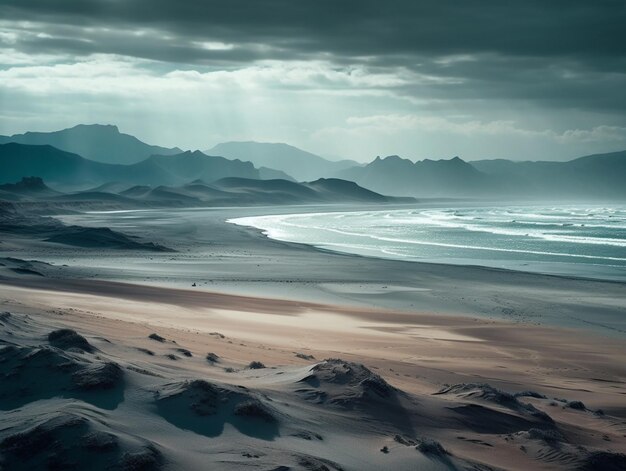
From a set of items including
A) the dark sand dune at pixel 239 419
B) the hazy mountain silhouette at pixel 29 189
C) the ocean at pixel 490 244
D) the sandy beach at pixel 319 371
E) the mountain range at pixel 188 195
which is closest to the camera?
the dark sand dune at pixel 239 419

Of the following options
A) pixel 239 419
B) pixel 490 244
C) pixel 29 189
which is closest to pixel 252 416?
pixel 239 419

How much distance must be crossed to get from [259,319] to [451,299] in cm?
919

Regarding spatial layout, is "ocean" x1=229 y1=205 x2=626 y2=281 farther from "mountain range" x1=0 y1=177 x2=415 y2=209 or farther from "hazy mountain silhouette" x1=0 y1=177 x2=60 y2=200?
"hazy mountain silhouette" x1=0 y1=177 x2=60 y2=200

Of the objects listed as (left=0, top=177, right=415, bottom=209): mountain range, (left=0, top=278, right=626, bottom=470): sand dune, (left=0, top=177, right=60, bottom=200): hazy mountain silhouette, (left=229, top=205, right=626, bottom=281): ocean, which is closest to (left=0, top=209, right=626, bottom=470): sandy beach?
(left=0, top=278, right=626, bottom=470): sand dune

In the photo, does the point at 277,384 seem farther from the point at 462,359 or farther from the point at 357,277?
the point at 357,277

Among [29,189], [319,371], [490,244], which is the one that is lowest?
[29,189]

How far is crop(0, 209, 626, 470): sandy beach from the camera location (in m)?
7.88

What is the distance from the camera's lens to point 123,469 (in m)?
6.66

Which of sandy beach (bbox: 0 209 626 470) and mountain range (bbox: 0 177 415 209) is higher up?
sandy beach (bbox: 0 209 626 470)

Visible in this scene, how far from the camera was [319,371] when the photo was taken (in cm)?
1074

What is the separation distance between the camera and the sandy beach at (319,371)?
7875mm

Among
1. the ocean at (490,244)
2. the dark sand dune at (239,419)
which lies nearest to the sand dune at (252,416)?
the dark sand dune at (239,419)

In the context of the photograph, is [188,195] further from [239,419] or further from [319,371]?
[239,419]

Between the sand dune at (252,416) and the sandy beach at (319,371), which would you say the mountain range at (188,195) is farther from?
the sand dune at (252,416)
